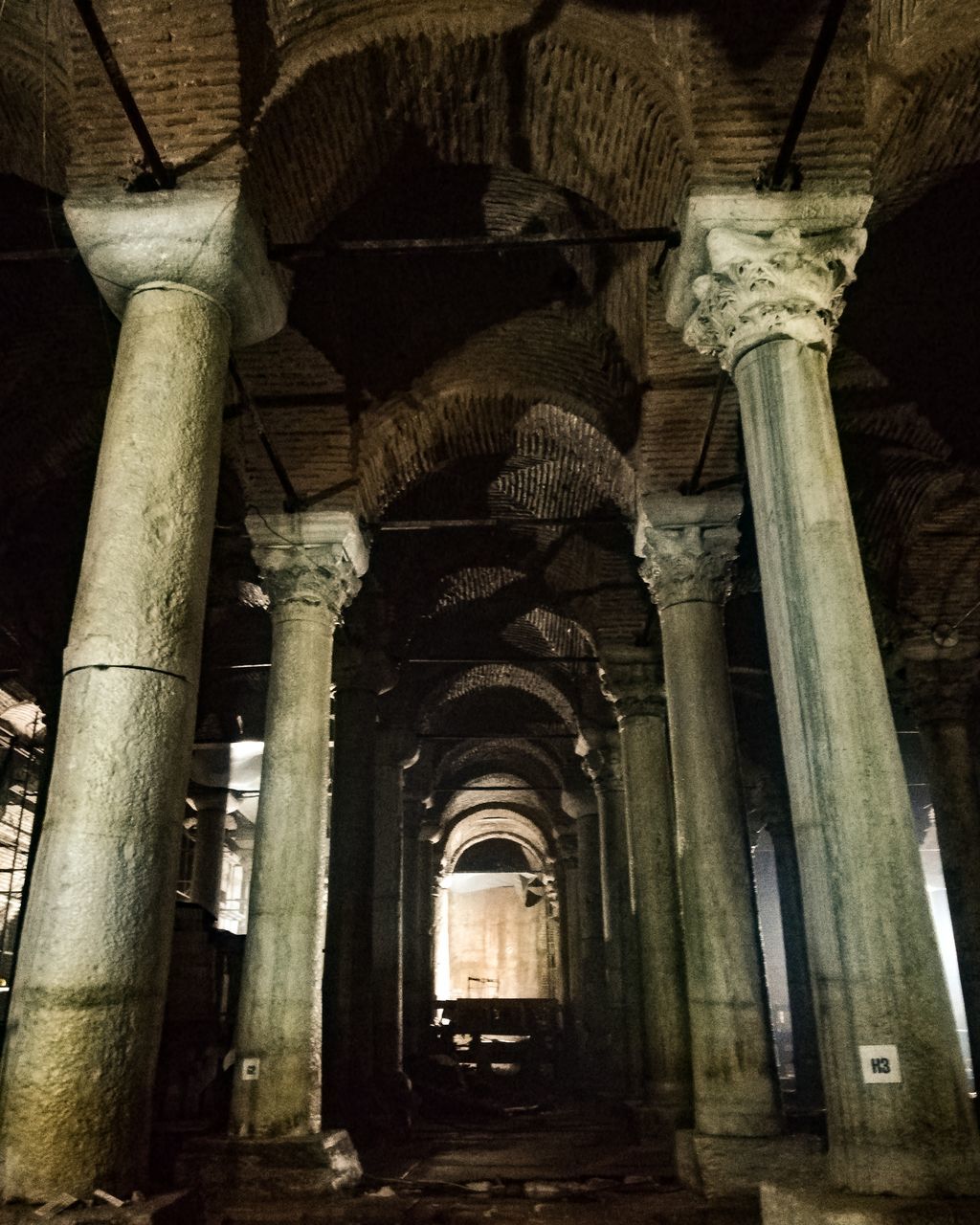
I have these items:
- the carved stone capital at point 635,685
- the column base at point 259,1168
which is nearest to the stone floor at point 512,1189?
the column base at point 259,1168

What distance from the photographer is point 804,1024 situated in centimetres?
1307

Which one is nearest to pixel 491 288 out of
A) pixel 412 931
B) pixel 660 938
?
pixel 660 938

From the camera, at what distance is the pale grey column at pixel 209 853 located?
15.1 meters

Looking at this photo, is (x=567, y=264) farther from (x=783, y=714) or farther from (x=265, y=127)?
(x=783, y=714)

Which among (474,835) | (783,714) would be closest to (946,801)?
(783,714)

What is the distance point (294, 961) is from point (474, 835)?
23631 millimetres

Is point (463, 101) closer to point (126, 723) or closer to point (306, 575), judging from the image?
point (306, 575)

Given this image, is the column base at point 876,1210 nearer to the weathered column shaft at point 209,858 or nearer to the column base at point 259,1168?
the column base at point 259,1168

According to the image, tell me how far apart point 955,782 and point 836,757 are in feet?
26.3

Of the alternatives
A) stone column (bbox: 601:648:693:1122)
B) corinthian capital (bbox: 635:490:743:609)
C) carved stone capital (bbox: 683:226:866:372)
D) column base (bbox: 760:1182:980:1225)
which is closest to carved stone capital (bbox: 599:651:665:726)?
stone column (bbox: 601:648:693:1122)

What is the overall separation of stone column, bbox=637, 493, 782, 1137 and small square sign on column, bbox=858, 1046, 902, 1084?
294 cm

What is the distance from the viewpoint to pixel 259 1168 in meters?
6.15

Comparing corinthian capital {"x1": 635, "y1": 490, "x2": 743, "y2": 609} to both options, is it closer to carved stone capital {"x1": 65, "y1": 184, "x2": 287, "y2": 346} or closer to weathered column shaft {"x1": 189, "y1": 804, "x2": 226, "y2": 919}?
carved stone capital {"x1": 65, "y1": 184, "x2": 287, "y2": 346}

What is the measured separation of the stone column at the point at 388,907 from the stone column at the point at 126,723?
7.99 m
